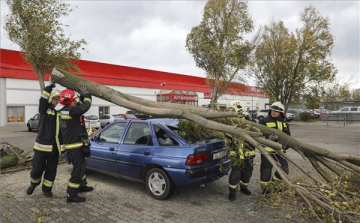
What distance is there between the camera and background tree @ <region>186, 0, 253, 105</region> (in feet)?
72.6

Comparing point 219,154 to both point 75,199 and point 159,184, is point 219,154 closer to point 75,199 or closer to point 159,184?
point 159,184

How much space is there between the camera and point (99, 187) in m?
5.15

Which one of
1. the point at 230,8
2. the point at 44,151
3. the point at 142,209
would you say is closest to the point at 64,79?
the point at 44,151

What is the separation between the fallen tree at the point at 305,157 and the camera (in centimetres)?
316

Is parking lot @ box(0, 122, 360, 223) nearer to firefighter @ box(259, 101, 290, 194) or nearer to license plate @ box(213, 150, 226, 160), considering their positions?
firefighter @ box(259, 101, 290, 194)

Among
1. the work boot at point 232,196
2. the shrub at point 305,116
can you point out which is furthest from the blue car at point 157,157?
the shrub at point 305,116

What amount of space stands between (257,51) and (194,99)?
13608mm

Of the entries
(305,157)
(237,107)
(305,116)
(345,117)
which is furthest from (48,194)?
(305,116)

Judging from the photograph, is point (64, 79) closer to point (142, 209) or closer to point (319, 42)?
point (142, 209)

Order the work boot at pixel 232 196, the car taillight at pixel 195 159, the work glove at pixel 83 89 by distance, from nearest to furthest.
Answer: the car taillight at pixel 195 159, the work boot at pixel 232 196, the work glove at pixel 83 89

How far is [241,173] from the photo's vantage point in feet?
15.9

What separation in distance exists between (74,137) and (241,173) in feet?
10.1

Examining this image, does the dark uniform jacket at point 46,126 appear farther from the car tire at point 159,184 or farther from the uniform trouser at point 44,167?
the car tire at point 159,184

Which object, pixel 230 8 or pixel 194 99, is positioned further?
pixel 194 99
